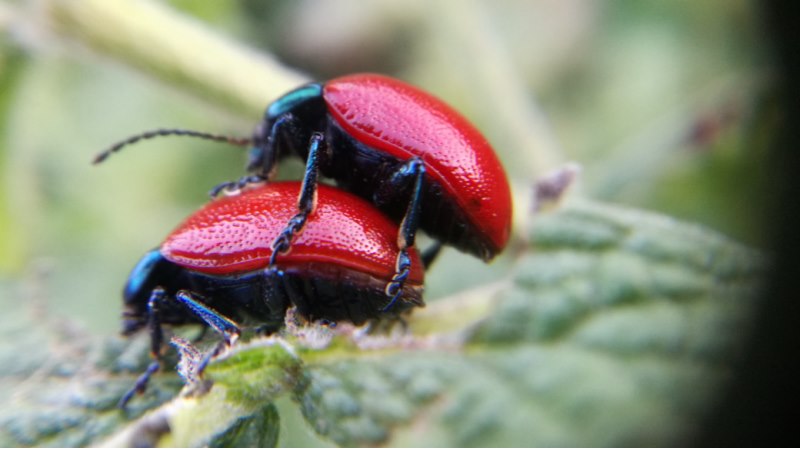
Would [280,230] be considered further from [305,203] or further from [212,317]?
[212,317]

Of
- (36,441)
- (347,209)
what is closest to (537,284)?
(347,209)

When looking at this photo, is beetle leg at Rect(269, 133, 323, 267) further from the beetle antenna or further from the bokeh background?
the bokeh background

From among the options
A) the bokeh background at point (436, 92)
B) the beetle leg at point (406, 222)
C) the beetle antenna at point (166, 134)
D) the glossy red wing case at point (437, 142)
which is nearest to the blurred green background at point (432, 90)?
the bokeh background at point (436, 92)

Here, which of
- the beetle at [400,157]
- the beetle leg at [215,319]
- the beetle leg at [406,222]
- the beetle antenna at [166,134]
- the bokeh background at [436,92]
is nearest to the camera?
the beetle leg at [215,319]

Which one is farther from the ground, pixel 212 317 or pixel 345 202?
pixel 345 202

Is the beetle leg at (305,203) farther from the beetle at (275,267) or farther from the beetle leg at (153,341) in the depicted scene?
the beetle leg at (153,341)

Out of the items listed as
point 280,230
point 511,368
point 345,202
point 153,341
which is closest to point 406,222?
point 345,202

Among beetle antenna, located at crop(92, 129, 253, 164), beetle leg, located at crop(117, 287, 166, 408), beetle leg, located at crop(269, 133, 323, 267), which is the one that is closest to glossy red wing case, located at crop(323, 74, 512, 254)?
beetle leg, located at crop(269, 133, 323, 267)
